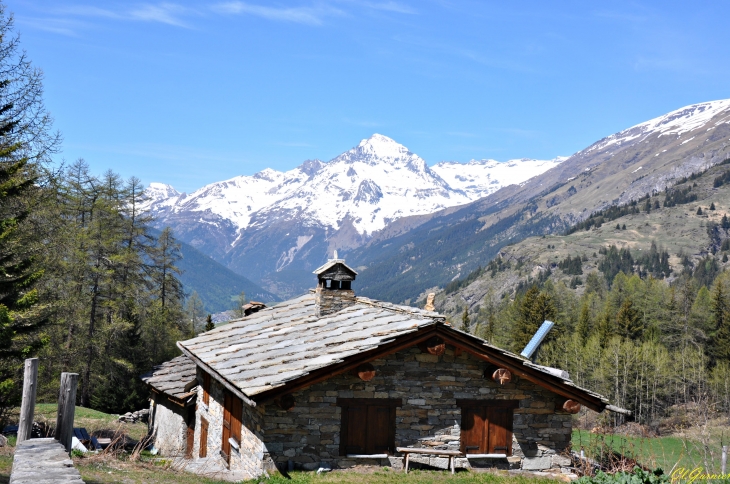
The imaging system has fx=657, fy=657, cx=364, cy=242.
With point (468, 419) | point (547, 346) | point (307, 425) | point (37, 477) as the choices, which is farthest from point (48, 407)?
point (547, 346)

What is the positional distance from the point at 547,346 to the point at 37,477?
8145cm

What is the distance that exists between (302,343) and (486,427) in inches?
236

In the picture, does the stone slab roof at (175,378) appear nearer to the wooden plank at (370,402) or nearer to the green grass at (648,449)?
the wooden plank at (370,402)

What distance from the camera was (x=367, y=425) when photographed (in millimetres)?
17984

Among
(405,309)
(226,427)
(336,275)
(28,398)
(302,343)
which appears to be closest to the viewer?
(28,398)

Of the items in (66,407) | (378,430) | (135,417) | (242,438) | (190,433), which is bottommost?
(135,417)

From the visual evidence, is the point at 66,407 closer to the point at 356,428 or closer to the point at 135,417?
the point at 356,428

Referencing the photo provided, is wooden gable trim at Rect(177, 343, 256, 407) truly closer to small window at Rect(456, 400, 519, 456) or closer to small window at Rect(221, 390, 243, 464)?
small window at Rect(221, 390, 243, 464)

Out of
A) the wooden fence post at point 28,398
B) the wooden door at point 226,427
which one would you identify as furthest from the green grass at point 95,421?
the wooden fence post at point 28,398

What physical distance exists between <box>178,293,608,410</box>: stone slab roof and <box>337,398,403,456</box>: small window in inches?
63.2

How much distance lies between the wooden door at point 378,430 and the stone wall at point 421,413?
28cm

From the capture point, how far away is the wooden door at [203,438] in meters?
24.1

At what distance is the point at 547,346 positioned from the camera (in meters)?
84.4

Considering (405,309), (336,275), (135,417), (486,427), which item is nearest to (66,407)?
(486,427)
